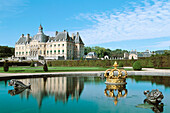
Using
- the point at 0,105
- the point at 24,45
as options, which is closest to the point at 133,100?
the point at 0,105

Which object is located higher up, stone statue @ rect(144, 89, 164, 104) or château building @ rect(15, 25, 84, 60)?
château building @ rect(15, 25, 84, 60)

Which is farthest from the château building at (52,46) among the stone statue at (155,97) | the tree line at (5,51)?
the stone statue at (155,97)

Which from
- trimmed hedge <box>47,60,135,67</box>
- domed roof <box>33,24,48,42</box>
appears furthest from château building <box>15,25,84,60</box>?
trimmed hedge <box>47,60,135,67</box>

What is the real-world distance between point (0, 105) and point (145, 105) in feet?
20.2

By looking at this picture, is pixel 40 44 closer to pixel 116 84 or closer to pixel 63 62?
pixel 63 62

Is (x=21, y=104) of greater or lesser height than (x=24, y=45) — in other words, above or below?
below

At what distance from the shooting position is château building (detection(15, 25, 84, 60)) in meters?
62.8

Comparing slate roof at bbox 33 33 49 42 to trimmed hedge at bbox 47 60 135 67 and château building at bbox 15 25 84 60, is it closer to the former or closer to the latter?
château building at bbox 15 25 84 60

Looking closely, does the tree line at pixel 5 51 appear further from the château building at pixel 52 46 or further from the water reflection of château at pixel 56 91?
the water reflection of château at pixel 56 91

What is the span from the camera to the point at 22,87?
432 inches

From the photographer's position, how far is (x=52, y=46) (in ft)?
213

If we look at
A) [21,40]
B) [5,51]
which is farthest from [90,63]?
[5,51]

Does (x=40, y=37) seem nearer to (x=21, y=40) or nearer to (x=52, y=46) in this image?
(x=52, y=46)

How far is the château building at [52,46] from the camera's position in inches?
2473
